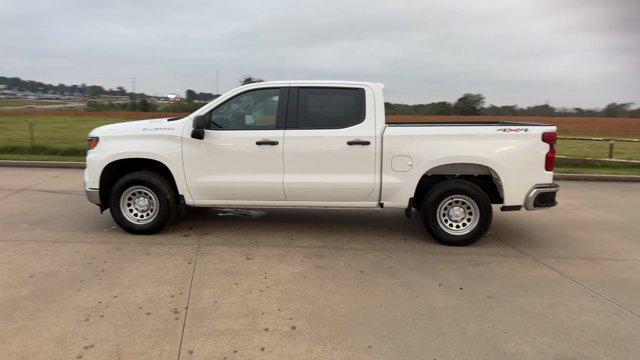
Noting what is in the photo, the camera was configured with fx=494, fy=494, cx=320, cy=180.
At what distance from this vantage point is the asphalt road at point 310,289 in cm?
356

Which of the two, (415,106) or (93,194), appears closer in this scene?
(93,194)

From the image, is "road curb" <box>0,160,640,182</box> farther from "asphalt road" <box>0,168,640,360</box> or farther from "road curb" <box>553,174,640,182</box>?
"asphalt road" <box>0,168,640,360</box>

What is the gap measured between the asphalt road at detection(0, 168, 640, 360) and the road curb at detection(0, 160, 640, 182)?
4047 mm

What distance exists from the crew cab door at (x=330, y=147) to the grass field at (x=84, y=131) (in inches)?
78.0

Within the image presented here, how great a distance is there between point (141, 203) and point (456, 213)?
3.93 meters

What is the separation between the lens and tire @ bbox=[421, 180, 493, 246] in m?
5.92

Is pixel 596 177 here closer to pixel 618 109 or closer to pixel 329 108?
pixel 329 108

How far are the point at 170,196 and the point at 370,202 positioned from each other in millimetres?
2467

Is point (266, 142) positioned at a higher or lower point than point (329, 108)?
lower

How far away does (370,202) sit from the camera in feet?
19.8

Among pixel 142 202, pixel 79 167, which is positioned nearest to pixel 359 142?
pixel 142 202

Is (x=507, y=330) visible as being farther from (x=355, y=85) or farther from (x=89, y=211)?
(x=89, y=211)

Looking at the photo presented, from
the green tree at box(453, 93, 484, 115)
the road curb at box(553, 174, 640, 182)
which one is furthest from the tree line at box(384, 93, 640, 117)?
the road curb at box(553, 174, 640, 182)

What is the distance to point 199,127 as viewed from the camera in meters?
5.84
